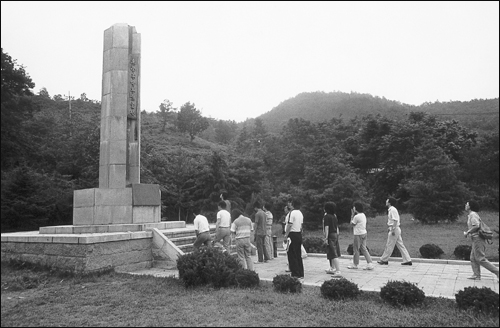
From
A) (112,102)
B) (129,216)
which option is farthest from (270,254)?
(112,102)

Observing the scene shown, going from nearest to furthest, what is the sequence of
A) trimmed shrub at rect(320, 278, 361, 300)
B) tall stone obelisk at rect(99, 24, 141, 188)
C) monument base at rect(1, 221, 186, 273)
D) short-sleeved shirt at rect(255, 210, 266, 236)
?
trimmed shrub at rect(320, 278, 361, 300) → monument base at rect(1, 221, 186, 273) → short-sleeved shirt at rect(255, 210, 266, 236) → tall stone obelisk at rect(99, 24, 141, 188)

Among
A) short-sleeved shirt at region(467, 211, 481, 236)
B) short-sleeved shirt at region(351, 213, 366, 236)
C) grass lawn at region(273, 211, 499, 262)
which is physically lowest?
grass lawn at region(273, 211, 499, 262)

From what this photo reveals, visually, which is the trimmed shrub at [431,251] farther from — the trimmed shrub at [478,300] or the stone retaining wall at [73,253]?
the stone retaining wall at [73,253]

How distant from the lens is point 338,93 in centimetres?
10212

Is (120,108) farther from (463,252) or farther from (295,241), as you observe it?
(463,252)

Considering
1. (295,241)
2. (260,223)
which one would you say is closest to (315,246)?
(260,223)

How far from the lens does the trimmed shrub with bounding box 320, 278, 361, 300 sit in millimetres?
6621

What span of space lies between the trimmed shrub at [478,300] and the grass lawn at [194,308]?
0.10 metres

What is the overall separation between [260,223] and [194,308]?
5.37 meters

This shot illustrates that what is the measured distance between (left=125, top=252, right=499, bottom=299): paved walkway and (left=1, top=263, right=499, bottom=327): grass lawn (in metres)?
1.18

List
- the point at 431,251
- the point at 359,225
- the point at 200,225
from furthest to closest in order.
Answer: the point at 431,251, the point at 359,225, the point at 200,225

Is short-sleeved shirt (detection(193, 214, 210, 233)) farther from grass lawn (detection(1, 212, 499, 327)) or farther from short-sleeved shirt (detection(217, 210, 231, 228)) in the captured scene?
grass lawn (detection(1, 212, 499, 327))

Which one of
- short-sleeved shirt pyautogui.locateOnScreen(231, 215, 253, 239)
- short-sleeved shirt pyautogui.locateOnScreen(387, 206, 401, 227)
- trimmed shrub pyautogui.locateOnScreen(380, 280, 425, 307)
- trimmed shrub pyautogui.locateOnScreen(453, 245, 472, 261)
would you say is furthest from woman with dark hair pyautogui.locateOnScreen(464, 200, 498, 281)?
short-sleeved shirt pyautogui.locateOnScreen(231, 215, 253, 239)

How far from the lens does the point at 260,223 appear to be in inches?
441
